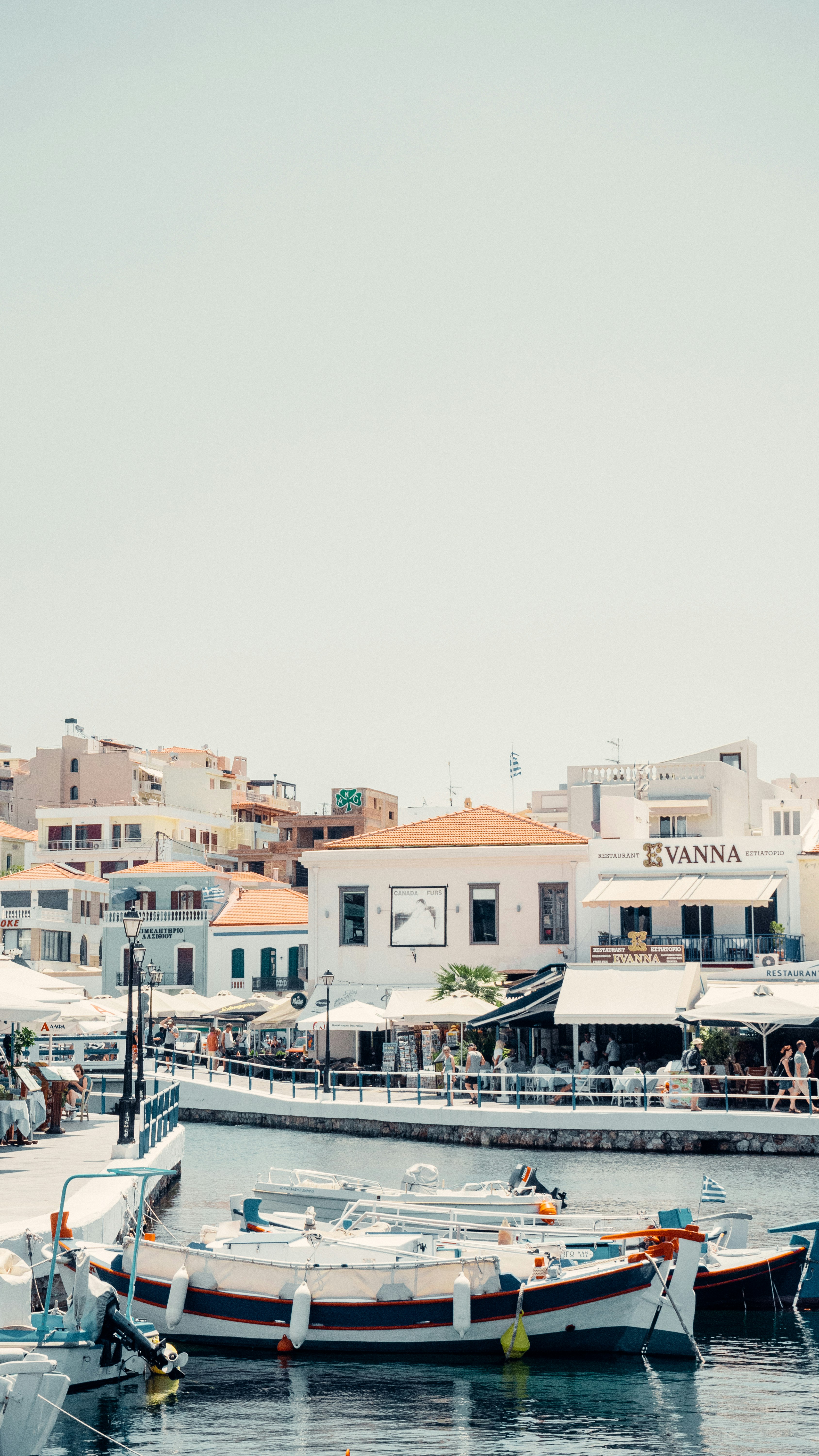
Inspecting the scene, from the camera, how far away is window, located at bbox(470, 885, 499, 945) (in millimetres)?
46844

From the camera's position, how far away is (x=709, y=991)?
3681cm

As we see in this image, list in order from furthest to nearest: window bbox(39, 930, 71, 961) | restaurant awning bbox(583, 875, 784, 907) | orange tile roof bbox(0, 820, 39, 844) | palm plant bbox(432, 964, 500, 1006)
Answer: orange tile roof bbox(0, 820, 39, 844) → window bbox(39, 930, 71, 961) → restaurant awning bbox(583, 875, 784, 907) → palm plant bbox(432, 964, 500, 1006)

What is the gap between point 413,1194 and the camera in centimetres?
2083

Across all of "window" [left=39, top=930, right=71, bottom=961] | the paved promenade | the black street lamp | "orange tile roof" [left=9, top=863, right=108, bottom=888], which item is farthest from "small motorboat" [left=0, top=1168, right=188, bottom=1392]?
"orange tile roof" [left=9, top=863, right=108, bottom=888]

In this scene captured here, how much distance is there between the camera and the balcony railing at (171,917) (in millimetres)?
66438

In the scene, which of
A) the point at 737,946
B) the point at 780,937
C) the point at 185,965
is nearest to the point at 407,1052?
the point at 737,946

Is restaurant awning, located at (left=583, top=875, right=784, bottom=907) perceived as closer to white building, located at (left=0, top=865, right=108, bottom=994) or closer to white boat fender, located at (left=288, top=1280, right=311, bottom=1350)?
white boat fender, located at (left=288, top=1280, right=311, bottom=1350)

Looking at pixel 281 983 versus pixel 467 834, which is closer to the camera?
pixel 467 834

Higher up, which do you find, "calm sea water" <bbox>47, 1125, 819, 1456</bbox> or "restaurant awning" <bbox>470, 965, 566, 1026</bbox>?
"restaurant awning" <bbox>470, 965, 566, 1026</bbox>

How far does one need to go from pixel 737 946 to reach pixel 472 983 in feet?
24.6

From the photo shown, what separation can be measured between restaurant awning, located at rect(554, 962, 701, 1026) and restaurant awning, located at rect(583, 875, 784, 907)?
3.59 m

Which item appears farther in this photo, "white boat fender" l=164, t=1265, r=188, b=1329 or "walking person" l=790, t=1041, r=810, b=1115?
"walking person" l=790, t=1041, r=810, b=1115

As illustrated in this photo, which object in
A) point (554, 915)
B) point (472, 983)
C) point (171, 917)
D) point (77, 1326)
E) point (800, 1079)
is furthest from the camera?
point (171, 917)

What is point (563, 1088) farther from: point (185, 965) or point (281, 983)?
point (185, 965)
